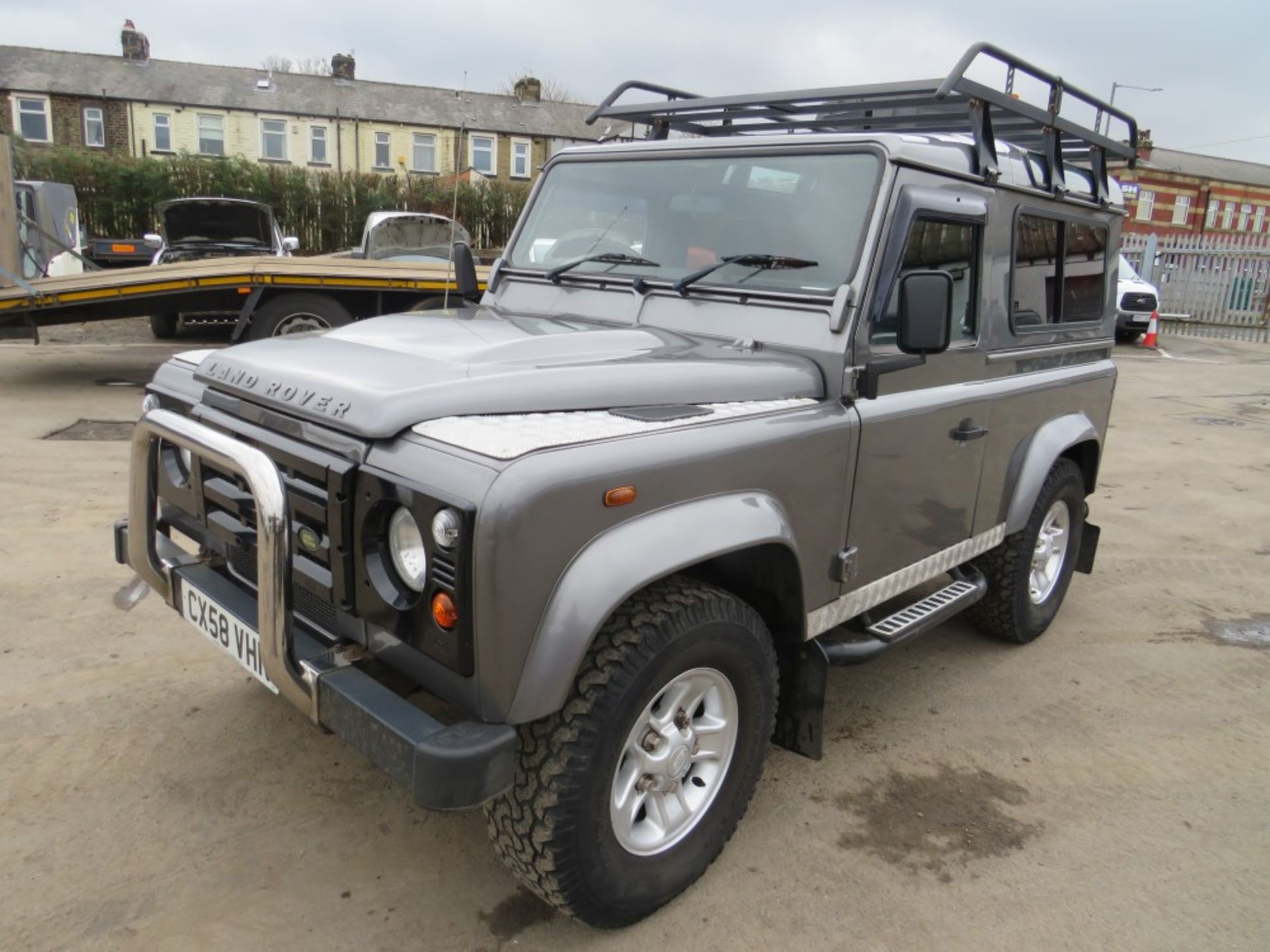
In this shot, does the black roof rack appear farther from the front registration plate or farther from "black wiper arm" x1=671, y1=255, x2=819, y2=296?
the front registration plate

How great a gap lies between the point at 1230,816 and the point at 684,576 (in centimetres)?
214

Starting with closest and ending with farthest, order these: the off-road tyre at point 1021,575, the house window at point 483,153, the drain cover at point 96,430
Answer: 1. the off-road tyre at point 1021,575
2. the drain cover at point 96,430
3. the house window at point 483,153

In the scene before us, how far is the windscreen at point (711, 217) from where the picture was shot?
301 centimetres

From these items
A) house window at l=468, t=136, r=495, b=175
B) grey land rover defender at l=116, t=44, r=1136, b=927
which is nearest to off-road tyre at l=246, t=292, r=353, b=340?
grey land rover defender at l=116, t=44, r=1136, b=927

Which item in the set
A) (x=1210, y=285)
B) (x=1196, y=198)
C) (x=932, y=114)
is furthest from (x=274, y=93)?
(x=1196, y=198)

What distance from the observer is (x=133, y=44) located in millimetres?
35344

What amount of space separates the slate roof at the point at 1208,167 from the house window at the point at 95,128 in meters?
44.2

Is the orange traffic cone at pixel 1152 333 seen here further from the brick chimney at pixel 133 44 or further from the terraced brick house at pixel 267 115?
the brick chimney at pixel 133 44

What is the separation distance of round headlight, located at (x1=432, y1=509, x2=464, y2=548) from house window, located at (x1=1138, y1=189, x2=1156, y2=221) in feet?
160

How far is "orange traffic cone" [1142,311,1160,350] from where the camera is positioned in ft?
57.3

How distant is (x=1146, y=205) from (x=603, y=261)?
48.3 metres

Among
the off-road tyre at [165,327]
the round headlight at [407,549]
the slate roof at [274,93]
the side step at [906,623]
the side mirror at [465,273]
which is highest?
the slate roof at [274,93]

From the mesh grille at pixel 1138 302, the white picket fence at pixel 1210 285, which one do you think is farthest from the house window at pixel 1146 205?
the mesh grille at pixel 1138 302

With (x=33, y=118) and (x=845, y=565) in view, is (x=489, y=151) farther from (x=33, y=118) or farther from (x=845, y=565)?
(x=845, y=565)
